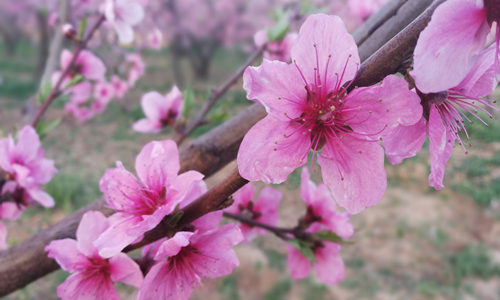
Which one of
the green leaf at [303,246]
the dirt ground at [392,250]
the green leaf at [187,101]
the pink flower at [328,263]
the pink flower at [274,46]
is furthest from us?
the dirt ground at [392,250]

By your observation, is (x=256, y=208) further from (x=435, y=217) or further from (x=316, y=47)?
(x=435, y=217)

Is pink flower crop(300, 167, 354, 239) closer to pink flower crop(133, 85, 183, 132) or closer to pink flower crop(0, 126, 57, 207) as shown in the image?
pink flower crop(133, 85, 183, 132)

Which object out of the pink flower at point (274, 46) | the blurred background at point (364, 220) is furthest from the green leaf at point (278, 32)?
the blurred background at point (364, 220)

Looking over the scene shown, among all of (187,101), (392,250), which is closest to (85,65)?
(187,101)

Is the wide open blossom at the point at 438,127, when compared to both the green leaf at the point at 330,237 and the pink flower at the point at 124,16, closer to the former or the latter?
the green leaf at the point at 330,237

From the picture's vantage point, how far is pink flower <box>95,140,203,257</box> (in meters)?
0.45

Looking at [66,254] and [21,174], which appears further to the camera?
[21,174]

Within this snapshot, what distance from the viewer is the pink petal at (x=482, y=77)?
365mm

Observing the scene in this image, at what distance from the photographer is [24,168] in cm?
70

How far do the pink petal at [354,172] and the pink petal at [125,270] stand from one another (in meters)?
0.28

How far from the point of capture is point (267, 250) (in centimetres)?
301

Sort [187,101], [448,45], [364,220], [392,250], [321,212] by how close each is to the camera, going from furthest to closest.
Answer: [364,220] → [392,250] → [187,101] → [321,212] → [448,45]

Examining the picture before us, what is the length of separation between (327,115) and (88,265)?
393 mm

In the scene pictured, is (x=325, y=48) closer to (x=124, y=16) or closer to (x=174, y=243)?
(x=174, y=243)
